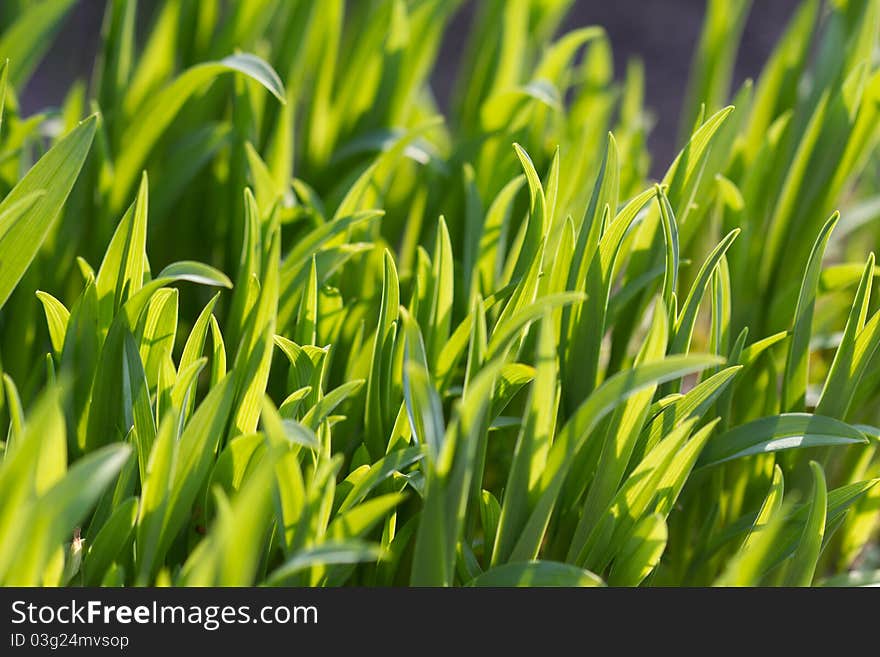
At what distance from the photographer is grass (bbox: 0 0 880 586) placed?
54 cm

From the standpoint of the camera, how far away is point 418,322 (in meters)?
0.72

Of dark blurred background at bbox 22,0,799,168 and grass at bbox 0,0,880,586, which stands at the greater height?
dark blurred background at bbox 22,0,799,168

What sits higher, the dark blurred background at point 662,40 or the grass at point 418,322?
the dark blurred background at point 662,40

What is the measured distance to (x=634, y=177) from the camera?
3.44ft

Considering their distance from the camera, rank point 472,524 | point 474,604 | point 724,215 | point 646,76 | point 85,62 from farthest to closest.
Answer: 1. point 646,76
2. point 85,62
3. point 724,215
4. point 472,524
5. point 474,604

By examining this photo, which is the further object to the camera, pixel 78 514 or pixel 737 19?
pixel 737 19

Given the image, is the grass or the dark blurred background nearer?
the grass

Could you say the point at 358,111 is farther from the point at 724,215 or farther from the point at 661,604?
the point at 661,604

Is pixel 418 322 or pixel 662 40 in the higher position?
pixel 662 40

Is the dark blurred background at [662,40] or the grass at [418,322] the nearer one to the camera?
the grass at [418,322]

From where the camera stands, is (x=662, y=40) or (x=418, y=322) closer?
(x=418, y=322)

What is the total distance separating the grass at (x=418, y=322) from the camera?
1.77ft

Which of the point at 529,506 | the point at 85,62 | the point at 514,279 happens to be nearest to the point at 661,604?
the point at 529,506

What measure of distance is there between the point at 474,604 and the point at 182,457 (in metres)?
0.19
